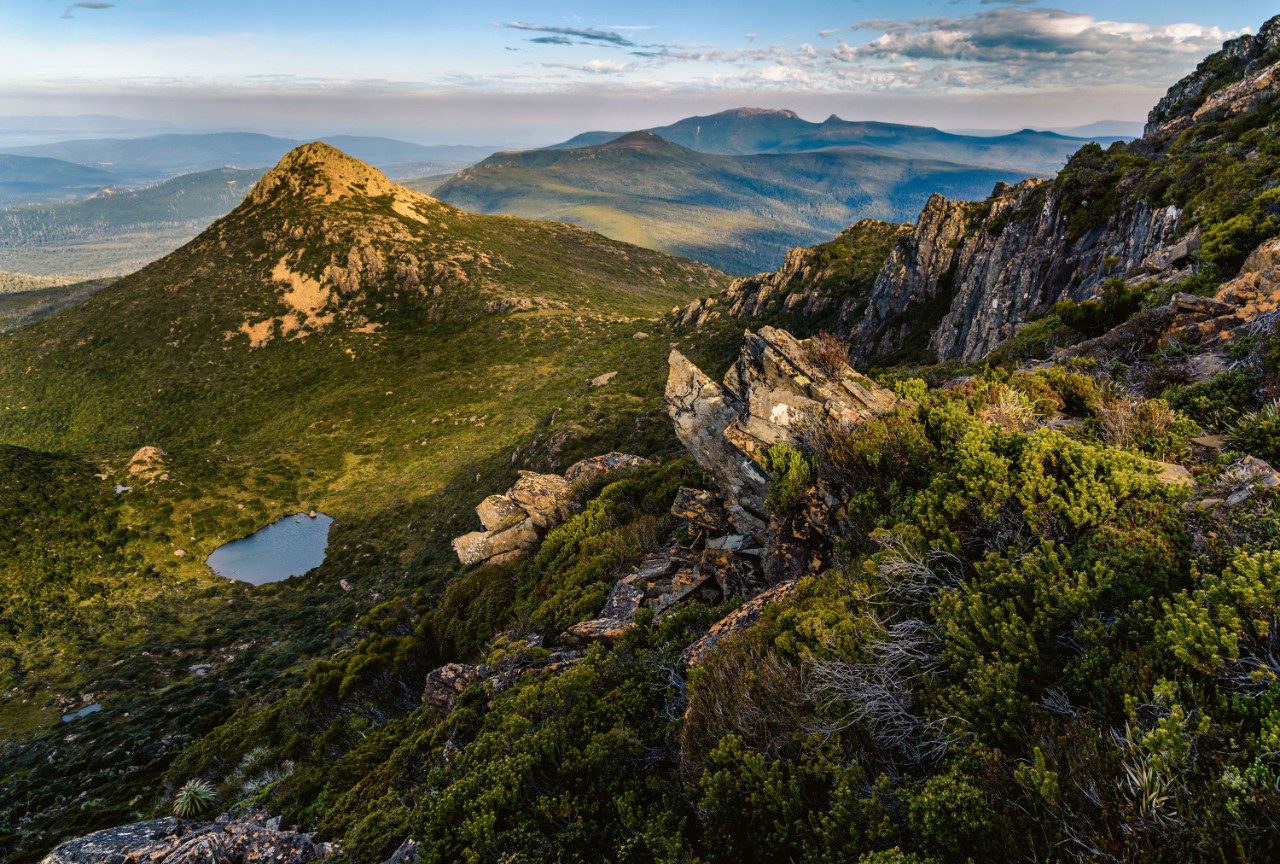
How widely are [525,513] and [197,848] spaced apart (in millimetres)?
16728

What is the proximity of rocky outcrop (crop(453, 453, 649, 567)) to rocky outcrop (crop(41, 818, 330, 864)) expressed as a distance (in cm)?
1362

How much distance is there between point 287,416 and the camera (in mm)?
82750

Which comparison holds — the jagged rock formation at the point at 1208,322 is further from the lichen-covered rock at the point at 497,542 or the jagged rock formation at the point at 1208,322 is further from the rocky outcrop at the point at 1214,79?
the rocky outcrop at the point at 1214,79

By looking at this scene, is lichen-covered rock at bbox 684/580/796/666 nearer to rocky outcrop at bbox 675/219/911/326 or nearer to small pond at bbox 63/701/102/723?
small pond at bbox 63/701/102/723

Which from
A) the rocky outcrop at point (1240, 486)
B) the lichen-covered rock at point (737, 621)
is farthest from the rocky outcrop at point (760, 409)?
the rocky outcrop at point (1240, 486)

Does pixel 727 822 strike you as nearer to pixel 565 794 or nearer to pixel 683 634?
pixel 565 794

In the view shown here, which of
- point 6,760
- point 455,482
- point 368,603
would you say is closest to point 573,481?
point 368,603

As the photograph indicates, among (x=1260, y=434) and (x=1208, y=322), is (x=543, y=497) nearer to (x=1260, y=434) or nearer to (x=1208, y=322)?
(x=1260, y=434)

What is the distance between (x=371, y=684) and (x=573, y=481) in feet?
38.0

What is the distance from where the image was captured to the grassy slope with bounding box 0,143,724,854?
36.2m

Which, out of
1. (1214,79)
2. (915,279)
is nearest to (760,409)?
(915,279)

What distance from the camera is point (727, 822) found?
6.17 metres

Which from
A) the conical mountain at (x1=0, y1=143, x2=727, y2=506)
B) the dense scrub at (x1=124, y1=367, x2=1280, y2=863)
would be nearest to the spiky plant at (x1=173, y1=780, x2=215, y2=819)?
the dense scrub at (x1=124, y1=367, x2=1280, y2=863)

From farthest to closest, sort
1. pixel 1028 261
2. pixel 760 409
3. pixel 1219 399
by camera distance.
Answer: pixel 1028 261 → pixel 760 409 → pixel 1219 399
